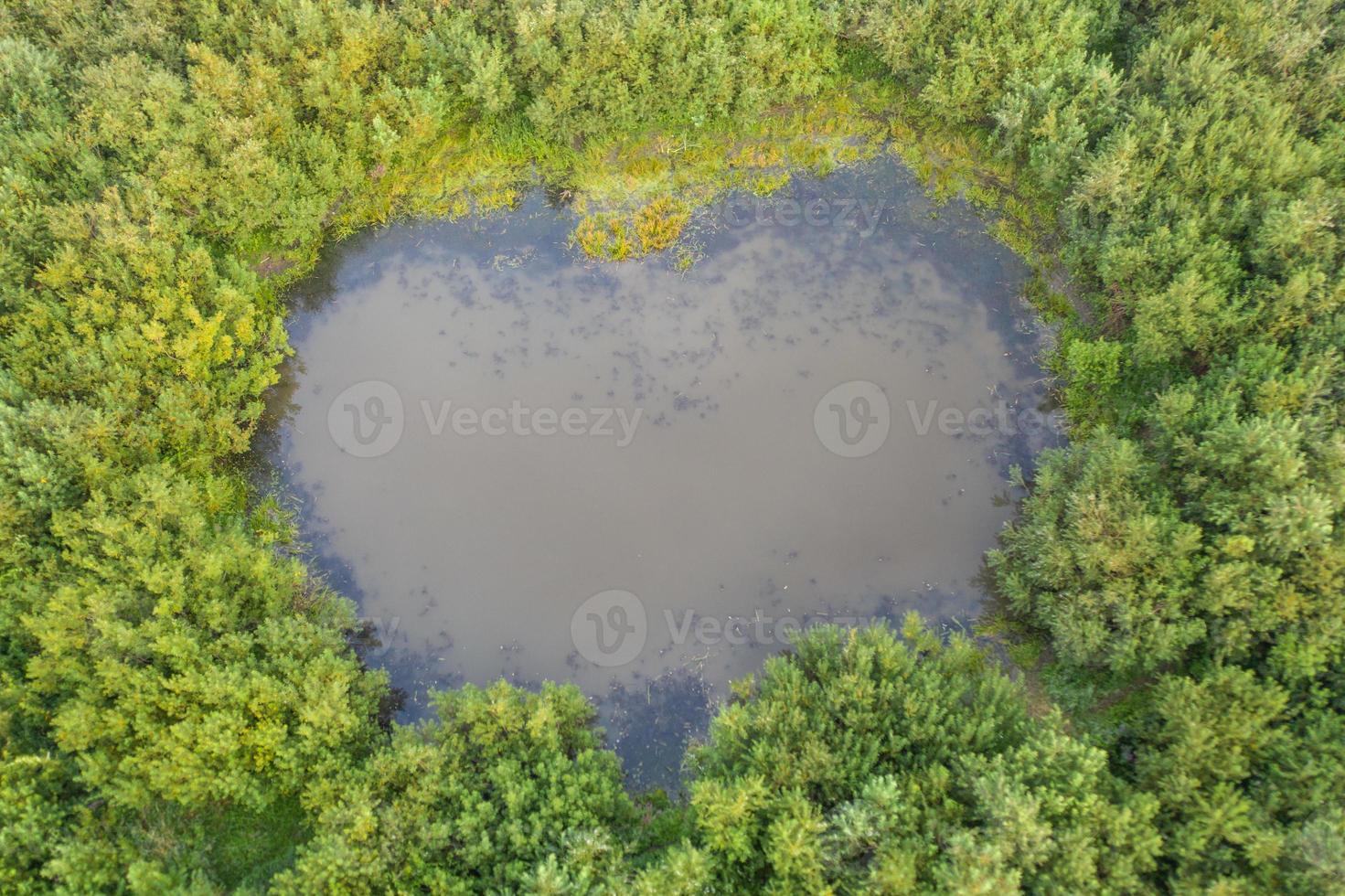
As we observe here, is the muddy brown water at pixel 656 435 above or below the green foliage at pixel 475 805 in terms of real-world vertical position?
above

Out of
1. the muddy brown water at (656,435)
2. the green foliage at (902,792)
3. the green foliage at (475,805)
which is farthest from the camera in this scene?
the muddy brown water at (656,435)

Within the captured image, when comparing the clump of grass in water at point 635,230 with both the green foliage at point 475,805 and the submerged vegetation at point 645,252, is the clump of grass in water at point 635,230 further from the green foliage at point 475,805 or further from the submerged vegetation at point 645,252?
the green foliage at point 475,805

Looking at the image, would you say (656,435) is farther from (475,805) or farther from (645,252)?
(475,805)

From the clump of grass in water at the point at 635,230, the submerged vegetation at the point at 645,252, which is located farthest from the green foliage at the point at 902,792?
the clump of grass in water at the point at 635,230

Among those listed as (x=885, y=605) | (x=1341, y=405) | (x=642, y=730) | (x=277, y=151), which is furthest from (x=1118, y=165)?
(x=277, y=151)

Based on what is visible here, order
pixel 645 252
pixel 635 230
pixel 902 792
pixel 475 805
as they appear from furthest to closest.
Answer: pixel 635 230 < pixel 645 252 < pixel 475 805 < pixel 902 792

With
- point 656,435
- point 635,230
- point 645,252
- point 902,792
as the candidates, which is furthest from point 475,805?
point 635,230
